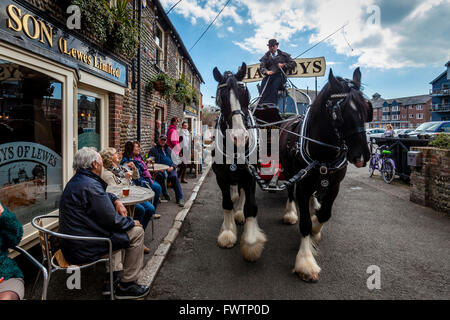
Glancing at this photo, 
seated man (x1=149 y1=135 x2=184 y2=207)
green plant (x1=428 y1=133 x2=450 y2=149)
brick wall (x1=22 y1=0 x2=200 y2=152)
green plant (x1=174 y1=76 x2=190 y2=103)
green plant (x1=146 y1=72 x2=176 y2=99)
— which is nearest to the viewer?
brick wall (x1=22 y1=0 x2=200 y2=152)

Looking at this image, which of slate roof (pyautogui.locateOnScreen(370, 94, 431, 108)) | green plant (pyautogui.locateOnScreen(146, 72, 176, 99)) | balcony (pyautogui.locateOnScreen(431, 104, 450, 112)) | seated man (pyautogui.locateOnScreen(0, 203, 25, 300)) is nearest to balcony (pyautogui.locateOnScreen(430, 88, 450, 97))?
balcony (pyautogui.locateOnScreen(431, 104, 450, 112))

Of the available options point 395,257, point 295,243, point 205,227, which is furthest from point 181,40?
point 395,257

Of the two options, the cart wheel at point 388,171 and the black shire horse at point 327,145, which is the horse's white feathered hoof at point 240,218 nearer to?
the black shire horse at point 327,145

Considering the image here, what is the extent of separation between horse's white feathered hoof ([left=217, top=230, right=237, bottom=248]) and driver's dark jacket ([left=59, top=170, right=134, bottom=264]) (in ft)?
5.60

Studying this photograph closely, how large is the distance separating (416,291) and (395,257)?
0.78 meters

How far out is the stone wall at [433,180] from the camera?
16.7ft

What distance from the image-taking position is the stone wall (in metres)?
5.09

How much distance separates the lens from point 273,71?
4801 mm

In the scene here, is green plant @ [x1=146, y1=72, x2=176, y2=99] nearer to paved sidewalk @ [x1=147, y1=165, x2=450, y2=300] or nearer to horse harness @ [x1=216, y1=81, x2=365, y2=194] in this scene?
paved sidewalk @ [x1=147, y1=165, x2=450, y2=300]

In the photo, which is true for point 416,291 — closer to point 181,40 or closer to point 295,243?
point 295,243

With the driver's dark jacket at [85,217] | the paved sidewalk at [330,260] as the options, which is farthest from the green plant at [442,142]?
the driver's dark jacket at [85,217]

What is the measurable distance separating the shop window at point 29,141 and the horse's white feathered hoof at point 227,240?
257 cm

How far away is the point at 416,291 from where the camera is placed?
101 inches

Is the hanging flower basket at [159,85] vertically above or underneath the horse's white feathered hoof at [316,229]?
above
